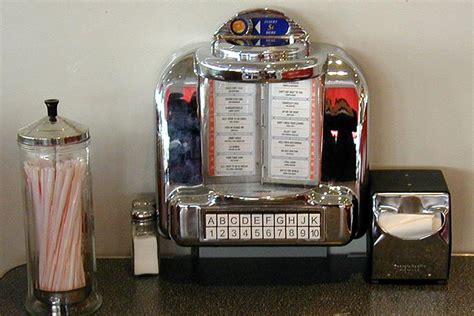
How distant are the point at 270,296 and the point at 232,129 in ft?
0.91

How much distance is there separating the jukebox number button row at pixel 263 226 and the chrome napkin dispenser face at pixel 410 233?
103 mm

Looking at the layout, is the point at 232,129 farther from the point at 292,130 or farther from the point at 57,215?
the point at 57,215

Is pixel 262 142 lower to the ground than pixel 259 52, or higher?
lower

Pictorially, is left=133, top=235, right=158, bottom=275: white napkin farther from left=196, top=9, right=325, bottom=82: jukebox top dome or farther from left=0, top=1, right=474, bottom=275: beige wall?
left=196, top=9, right=325, bottom=82: jukebox top dome

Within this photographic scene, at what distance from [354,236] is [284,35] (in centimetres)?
35

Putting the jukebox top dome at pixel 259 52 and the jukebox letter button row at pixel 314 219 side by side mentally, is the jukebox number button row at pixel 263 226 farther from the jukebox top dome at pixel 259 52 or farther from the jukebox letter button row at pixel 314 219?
the jukebox top dome at pixel 259 52

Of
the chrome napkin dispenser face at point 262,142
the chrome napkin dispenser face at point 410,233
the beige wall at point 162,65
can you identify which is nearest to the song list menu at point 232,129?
the chrome napkin dispenser face at point 262,142

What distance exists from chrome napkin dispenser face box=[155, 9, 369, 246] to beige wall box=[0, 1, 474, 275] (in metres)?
0.06

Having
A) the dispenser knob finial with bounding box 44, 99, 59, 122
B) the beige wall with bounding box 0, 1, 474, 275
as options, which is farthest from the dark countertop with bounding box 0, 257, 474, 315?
the dispenser knob finial with bounding box 44, 99, 59, 122

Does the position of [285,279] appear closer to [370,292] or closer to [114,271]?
[370,292]

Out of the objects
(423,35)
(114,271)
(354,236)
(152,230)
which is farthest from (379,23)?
(114,271)

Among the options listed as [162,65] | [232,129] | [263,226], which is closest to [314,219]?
[263,226]

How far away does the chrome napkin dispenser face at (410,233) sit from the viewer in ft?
4.29

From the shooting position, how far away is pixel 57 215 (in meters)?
1.25
